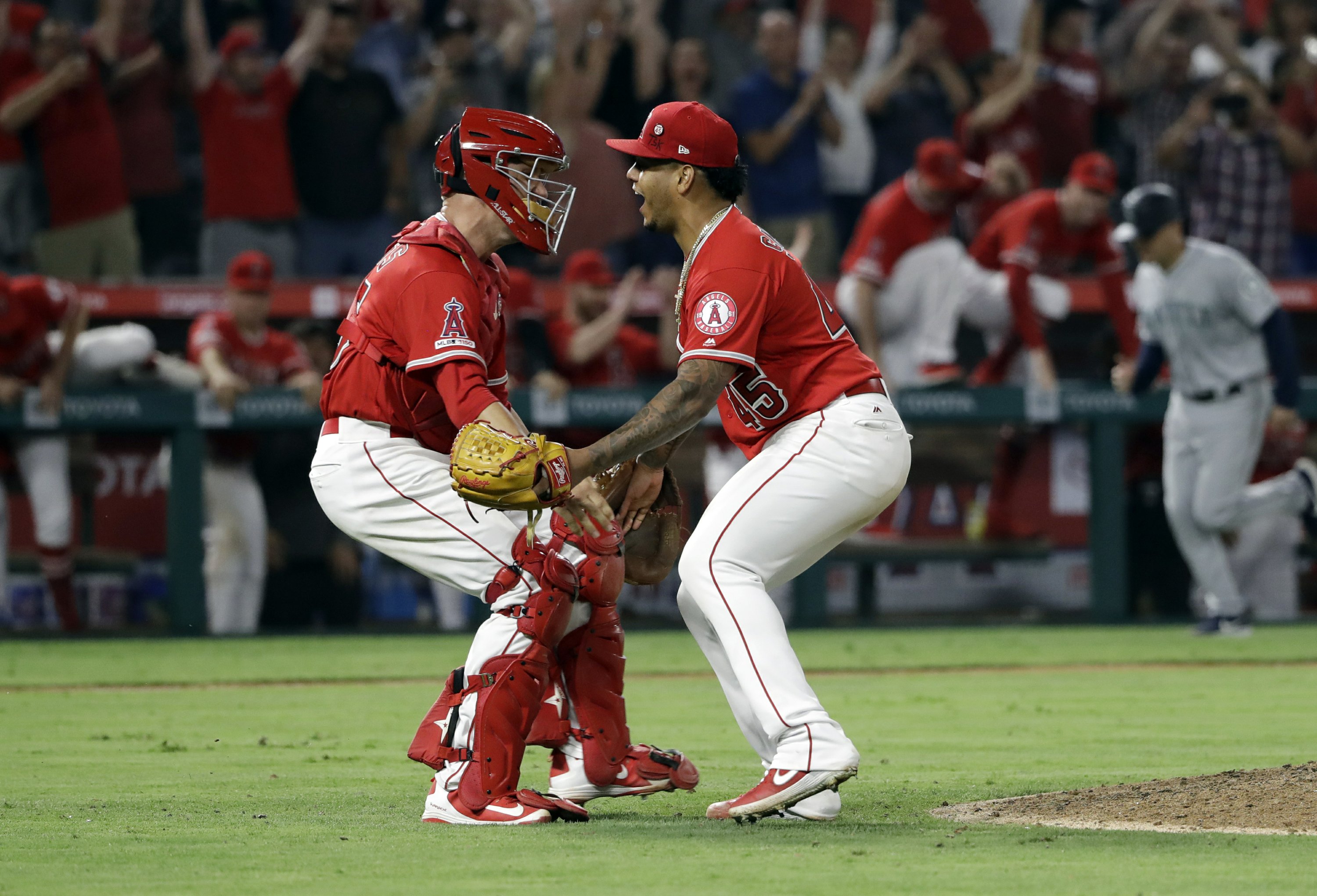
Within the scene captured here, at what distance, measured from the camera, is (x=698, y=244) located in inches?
174

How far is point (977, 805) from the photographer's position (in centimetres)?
450

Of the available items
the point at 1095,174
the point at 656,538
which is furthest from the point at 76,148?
the point at 656,538

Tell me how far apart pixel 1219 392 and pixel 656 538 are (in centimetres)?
582

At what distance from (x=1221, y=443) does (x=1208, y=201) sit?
9.99 ft

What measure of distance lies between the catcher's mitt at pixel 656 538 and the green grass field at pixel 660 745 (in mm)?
617

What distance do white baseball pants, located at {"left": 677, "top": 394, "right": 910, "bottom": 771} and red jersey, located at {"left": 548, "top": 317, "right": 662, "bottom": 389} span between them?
247 inches

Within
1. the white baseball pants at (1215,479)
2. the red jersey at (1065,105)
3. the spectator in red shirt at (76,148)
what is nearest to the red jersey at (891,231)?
the white baseball pants at (1215,479)

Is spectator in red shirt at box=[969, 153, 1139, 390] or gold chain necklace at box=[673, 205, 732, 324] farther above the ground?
gold chain necklace at box=[673, 205, 732, 324]

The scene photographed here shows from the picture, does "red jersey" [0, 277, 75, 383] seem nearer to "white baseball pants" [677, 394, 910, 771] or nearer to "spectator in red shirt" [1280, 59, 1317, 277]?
"white baseball pants" [677, 394, 910, 771]

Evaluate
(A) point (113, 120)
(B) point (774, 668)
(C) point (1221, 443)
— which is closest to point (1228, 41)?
(C) point (1221, 443)

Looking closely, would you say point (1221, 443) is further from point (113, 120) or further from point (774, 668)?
point (113, 120)

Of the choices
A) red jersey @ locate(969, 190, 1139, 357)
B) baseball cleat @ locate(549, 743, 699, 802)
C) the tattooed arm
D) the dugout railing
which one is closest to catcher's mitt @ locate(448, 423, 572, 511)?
the tattooed arm

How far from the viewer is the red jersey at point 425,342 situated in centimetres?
426

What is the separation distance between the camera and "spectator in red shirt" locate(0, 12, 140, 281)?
10.6 metres
